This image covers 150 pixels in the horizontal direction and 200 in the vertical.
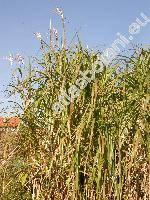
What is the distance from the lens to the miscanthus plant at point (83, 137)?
4113 millimetres

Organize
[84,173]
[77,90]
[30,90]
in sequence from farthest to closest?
[30,90] → [77,90] → [84,173]

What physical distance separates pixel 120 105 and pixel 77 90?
0.45 m

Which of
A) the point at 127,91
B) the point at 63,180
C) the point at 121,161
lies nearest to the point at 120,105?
the point at 127,91

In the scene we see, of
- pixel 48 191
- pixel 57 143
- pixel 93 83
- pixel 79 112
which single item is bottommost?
pixel 48 191

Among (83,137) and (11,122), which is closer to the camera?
(83,137)

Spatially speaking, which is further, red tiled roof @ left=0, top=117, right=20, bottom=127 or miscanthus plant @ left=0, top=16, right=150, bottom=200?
red tiled roof @ left=0, top=117, right=20, bottom=127

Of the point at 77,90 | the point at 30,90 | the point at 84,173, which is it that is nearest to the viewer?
the point at 84,173

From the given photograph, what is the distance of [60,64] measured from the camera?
14.7ft

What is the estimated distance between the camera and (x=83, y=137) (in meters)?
4.21

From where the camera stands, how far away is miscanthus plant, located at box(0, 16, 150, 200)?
4113 millimetres

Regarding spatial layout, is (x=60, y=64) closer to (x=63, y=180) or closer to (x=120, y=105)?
(x=120, y=105)

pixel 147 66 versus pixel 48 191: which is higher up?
pixel 147 66

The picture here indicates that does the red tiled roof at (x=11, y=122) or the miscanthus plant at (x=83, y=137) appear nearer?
the miscanthus plant at (x=83, y=137)

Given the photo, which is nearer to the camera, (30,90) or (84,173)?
(84,173)
